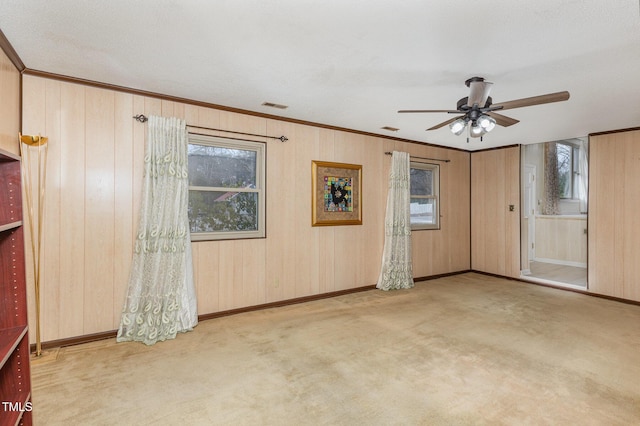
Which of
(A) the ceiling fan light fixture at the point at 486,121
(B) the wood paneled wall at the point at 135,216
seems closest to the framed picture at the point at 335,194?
(B) the wood paneled wall at the point at 135,216

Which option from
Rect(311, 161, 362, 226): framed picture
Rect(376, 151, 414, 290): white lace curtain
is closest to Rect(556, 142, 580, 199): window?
Rect(376, 151, 414, 290): white lace curtain

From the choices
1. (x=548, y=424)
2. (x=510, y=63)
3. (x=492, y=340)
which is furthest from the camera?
(x=492, y=340)

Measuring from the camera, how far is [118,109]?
3.26 metres

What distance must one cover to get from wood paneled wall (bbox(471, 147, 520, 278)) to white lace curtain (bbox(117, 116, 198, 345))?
5.47m

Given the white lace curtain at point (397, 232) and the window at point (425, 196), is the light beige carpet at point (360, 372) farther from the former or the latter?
the window at point (425, 196)

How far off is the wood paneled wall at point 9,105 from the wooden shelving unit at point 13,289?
128cm

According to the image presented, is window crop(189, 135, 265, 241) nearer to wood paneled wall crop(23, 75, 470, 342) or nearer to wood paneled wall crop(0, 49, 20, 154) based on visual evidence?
wood paneled wall crop(23, 75, 470, 342)

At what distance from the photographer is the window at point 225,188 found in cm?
374

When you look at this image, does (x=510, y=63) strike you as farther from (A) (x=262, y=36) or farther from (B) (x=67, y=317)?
(B) (x=67, y=317)

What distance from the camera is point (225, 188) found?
3.89 metres

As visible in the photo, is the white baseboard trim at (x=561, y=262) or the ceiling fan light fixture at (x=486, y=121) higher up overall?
the ceiling fan light fixture at (x=486, y=121)

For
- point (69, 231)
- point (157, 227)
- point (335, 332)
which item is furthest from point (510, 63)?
point (69, 231)

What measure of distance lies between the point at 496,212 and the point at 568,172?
10.5ft

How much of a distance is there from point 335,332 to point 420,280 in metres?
2.86
